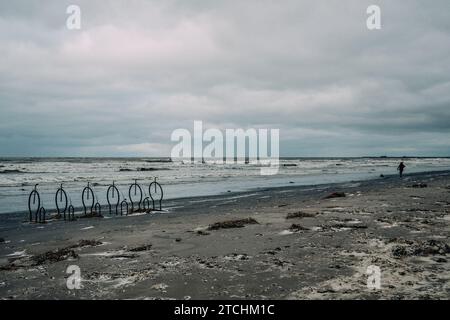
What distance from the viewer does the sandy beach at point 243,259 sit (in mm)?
7117

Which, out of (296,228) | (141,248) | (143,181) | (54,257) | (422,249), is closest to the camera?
(422,249)

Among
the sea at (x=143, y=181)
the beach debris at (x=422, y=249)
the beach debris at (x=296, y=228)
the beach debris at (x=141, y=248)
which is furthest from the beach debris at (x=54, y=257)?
the sea at (x=143, y=181)

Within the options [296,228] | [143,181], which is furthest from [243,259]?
[143,181]

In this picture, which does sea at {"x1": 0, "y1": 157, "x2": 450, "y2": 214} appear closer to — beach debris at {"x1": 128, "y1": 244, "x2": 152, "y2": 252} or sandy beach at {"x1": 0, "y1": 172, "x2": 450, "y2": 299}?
sandy beach at {"x1": 0, "y1": 172, "x2": 450, "y2": 299}

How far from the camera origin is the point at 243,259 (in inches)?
367

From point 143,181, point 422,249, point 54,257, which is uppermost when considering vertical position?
point 422,249

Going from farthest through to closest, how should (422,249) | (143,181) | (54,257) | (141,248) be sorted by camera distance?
(143,181) < (141,248) < (54,257) < (422,249)

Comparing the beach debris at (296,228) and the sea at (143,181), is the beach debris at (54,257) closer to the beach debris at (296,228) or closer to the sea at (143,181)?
the beach debris at (296,228)

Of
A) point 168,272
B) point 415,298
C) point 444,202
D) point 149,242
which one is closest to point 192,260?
point 168,272

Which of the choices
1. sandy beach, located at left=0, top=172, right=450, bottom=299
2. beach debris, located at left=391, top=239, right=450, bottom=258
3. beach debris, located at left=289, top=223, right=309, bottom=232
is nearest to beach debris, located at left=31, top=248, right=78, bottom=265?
sandy beach, located at left=0, top=172, right=450, bottom=299

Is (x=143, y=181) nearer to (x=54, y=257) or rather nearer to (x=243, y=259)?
(x=54, y=257)

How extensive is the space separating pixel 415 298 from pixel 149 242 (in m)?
7.74

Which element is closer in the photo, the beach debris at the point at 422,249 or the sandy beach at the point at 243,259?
the sandy beach at the point at 243,259
